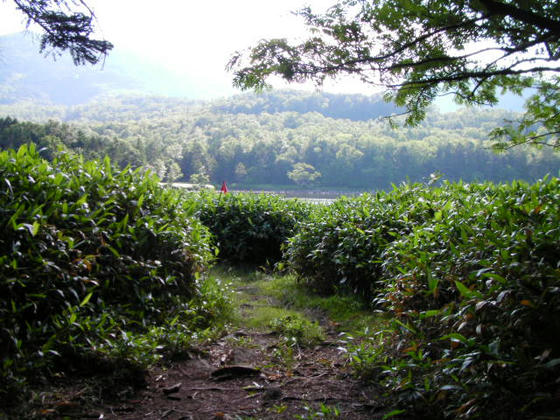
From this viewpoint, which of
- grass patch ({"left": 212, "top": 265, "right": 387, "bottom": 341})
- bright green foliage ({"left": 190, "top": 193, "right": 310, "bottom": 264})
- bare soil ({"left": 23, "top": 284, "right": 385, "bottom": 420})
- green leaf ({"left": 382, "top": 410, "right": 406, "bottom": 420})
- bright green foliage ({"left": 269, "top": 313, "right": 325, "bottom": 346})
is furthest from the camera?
bright green foliage ({"left": 190, "top": 193, "right": 310, "bottom": 264})

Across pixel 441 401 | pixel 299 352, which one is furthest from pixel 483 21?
pixel 299 352

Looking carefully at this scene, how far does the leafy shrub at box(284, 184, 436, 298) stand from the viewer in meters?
4.28

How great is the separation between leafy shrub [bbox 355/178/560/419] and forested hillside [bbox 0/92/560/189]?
150 centimetres

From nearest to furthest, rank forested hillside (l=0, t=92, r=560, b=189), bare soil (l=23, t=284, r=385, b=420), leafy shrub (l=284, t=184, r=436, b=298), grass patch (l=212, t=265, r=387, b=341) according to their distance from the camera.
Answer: bare soil (l=23, t=284, r=385, b=420)
grass patch (l=212, t=265, r=387, b=341)
leafy shrub (l=284, t=184, r=436, b=298)
forested hillside (l=0, t=92, r=560, b=189)

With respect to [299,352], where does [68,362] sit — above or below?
above

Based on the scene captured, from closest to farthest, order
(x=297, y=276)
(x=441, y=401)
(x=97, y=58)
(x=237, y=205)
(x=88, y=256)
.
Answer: (x=441, y=401), (x=88, y=256), (x=97, y=58), (x=297, y=276), (x=237, y=205)

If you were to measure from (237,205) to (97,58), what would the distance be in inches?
167

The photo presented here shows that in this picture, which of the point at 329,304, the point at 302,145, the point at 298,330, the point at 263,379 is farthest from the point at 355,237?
the point at 302,145

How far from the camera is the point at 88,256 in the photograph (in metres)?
2.89

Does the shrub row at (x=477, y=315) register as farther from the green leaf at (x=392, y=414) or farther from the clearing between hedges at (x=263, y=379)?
the clearing between hedges at (x=263, y=379)

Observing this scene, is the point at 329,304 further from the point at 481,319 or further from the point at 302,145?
the point at 302,145

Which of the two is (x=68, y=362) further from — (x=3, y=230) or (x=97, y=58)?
(x=97, y=58)

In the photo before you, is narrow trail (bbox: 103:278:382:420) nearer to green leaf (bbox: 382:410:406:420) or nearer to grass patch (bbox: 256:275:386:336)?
green leaf (bbox: 382:410:406:420)

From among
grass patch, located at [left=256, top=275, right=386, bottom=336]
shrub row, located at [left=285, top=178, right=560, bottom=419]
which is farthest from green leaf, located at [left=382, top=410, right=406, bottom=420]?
grass patch, located at [left=256, top=275, right=386, bottom=336]
